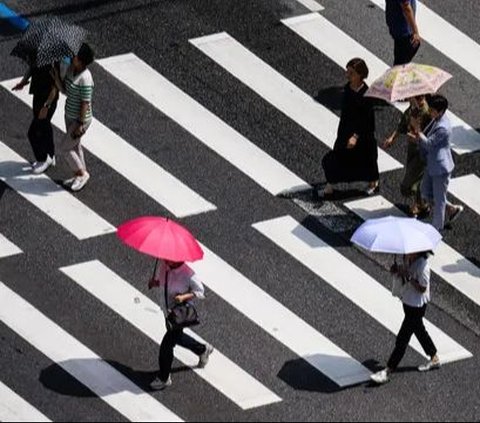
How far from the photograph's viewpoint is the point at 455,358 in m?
21.0

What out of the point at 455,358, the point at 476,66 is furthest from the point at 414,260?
the point at 476,66

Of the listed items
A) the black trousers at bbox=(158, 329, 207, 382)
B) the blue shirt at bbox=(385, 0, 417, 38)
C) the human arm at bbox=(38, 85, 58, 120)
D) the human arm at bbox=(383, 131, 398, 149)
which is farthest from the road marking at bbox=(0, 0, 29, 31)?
the black trousers at bbox=(158, 329, 207, 382)

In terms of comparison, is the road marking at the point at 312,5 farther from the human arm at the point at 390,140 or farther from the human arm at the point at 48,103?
the human arm at the point at 48,103

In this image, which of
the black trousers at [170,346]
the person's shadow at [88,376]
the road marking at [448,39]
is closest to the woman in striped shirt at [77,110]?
the person's shadow at [88,376]

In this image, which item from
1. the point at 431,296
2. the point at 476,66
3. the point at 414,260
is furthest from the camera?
the point at 476,66

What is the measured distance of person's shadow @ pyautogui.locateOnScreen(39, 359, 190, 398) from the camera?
66.1 feet

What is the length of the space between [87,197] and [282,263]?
7.62ft

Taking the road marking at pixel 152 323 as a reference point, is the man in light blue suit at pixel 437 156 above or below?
above

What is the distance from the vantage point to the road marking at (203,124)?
23.5m

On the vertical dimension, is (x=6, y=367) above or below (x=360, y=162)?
below

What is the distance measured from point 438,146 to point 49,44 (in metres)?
4.20

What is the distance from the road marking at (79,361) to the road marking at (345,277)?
273 cm

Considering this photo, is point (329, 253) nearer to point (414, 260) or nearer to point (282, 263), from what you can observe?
point (282, 263)

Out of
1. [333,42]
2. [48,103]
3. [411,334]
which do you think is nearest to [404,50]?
[333,42]
